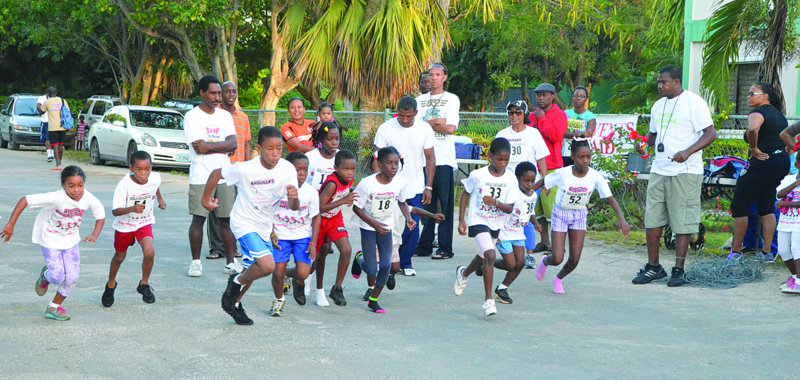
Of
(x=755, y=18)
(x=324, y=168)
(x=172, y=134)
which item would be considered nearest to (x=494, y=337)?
(x=324, y=168)

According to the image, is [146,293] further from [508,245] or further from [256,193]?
[508,245]

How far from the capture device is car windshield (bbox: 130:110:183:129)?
852 inches

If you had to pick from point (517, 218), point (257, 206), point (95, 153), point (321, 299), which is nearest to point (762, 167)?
point (517, 218)

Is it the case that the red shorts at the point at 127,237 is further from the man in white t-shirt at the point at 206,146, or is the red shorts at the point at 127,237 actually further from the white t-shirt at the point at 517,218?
the white t-shirt at the point at 517,218

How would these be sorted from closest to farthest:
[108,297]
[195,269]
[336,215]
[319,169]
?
1. [108,297]
2. [336,215]
3. [319,169]
4. [195,269]

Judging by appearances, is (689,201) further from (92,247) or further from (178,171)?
(178,171)

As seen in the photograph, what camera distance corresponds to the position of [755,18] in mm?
12055

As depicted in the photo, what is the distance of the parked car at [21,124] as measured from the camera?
28.0 meters

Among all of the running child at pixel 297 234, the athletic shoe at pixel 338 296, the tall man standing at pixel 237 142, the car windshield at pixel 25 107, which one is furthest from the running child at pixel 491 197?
the car windshield at pixel 25 107

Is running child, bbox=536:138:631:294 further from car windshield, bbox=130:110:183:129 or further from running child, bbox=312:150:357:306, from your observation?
car windshield, bbox=130:110:183:129

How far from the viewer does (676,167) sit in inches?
348

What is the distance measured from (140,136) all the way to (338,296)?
14.2 metres

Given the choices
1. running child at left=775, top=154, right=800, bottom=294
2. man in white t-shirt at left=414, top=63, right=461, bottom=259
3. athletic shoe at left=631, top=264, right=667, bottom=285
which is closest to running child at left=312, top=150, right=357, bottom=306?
man in white t-shirt at left=414, top=63, right=461, bottom=259

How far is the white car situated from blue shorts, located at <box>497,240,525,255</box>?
46.1 ft
